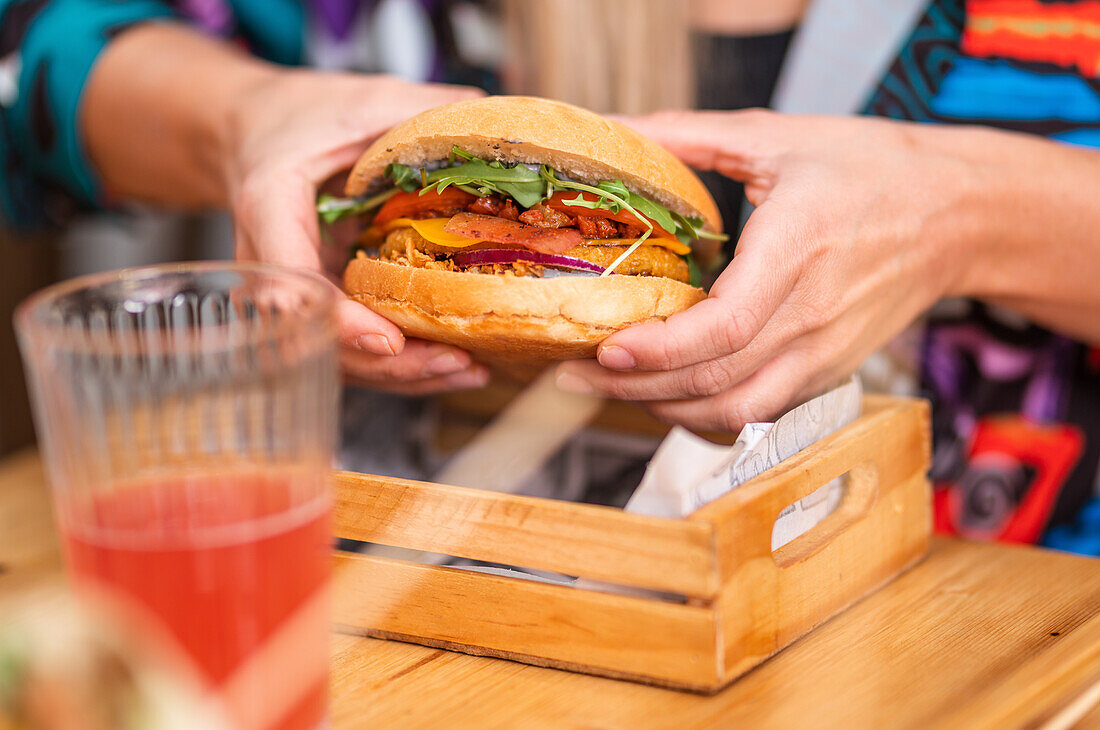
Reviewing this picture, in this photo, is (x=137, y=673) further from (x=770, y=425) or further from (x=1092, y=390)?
(x=1092, y=390)

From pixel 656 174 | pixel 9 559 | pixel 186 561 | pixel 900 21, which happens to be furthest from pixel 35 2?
pixel 186 561

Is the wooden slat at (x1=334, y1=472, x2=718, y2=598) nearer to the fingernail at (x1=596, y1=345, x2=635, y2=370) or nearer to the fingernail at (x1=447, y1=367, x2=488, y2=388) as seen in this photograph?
the fingernail at (x1=596, y1=345, x2=635, y2=370)

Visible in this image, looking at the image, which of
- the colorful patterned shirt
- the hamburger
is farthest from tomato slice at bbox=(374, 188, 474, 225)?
the colorful patterned shirt

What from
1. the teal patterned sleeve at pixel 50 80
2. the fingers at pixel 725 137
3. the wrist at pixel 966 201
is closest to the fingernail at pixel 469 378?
the fingers at pixel 725 137

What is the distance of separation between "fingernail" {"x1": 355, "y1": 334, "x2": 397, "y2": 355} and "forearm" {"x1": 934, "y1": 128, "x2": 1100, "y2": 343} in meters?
0.82

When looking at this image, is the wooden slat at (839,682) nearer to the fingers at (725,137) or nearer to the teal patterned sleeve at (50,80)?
the fingers at (725,137)

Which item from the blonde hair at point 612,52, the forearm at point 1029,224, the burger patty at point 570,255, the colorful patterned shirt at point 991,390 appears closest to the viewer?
the burger patty at point 570,255

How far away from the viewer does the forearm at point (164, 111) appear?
6.07 feet

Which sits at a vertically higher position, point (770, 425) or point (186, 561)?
point (186, 561)

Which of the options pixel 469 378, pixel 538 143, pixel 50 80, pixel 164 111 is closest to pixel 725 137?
pixel 538 143

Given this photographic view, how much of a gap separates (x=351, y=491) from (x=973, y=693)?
67cm

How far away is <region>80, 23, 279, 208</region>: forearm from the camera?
185cm

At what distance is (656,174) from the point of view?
1235 mm

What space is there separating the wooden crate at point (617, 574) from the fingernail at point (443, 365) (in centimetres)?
23
